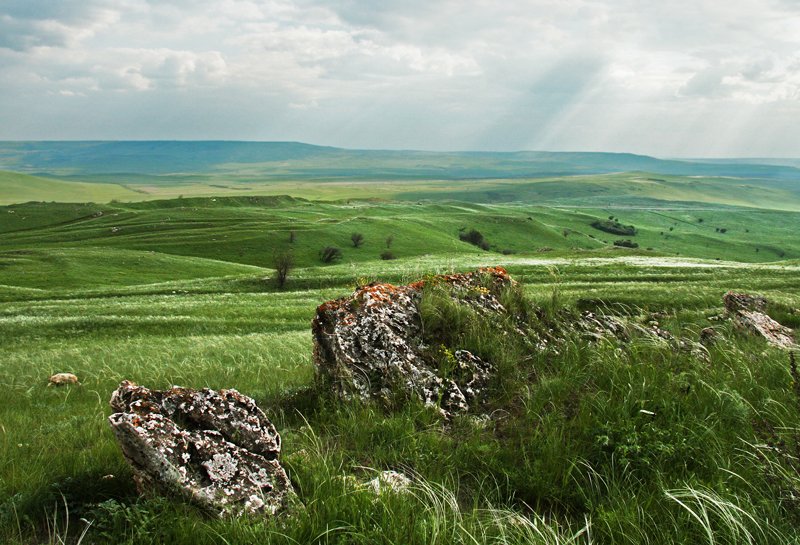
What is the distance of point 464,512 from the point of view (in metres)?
4.71

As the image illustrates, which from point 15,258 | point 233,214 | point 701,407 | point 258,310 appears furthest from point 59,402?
point 233,214

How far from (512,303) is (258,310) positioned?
31.8 meters

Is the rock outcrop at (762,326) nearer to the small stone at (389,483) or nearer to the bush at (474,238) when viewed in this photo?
the small stone at (389,483)

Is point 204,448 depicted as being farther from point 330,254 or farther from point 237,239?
point 237,239

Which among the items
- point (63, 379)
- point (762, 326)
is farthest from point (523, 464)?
point (63, 379)

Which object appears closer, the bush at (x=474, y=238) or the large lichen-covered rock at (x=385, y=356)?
the large lichen-covered rock at (x=385, y=356)

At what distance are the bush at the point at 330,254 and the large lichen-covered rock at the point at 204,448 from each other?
340 ft

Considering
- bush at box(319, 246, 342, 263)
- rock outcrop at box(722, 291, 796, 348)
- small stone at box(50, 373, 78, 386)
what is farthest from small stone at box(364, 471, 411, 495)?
bush at box(319, 246, 342, 263)

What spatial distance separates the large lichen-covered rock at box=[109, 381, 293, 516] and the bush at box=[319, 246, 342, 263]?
10358 cm

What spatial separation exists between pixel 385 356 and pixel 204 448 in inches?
127

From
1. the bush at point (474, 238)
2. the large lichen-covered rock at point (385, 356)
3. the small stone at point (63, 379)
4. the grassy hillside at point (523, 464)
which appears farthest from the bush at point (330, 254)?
the large lichen-covered rock at point (385, 356)

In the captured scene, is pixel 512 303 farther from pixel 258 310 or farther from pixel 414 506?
pixel 258 310

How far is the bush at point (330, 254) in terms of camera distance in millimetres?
109500

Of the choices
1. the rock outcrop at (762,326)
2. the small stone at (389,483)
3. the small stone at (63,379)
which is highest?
the small stone at (389,483)
